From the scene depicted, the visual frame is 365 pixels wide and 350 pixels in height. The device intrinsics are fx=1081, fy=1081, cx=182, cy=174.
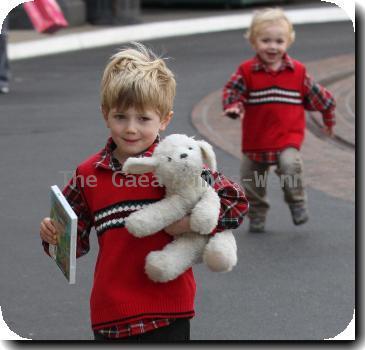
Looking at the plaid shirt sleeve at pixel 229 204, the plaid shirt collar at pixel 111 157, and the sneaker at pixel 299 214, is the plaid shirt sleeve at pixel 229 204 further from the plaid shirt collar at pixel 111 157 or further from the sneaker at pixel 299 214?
the sneaker at pixel 299 214

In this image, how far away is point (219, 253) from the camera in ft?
13.1

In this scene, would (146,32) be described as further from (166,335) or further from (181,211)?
(166,335)

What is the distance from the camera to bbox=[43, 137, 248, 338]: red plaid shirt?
3.98m

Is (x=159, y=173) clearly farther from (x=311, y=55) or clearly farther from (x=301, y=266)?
(x=311, y=55)

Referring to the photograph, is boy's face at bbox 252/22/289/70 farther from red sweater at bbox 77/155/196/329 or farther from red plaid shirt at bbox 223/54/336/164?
red sweater at bbox 77/155/196/329

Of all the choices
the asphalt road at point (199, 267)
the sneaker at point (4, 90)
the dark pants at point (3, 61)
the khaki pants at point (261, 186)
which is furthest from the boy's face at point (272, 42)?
the sneaker at point (4, 90)

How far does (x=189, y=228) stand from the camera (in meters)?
4.04

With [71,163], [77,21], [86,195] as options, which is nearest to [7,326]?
[86,195]

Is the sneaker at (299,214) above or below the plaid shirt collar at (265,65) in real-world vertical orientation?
below

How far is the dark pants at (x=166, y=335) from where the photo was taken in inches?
155

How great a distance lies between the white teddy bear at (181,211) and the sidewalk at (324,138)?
440 cm

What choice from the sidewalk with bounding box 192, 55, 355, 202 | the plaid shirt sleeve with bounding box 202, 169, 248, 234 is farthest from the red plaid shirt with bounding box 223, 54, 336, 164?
Answer: the plaid shirt sleeve with bounding box 202, 169, 248, 234

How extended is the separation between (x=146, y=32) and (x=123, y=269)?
14.9 metres

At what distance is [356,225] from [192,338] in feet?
7.92
